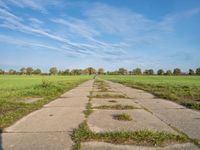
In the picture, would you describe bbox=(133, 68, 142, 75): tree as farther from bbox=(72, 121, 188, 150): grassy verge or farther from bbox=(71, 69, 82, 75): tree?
bbox=(72, 121, 188, 150): grassy verge

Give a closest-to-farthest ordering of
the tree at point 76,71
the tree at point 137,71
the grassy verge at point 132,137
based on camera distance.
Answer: the grassy verge at point 132,137
the tree at point 76,71
the tree at point 137,71

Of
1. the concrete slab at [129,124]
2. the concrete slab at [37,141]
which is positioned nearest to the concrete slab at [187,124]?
the concrete slab at [129,124]

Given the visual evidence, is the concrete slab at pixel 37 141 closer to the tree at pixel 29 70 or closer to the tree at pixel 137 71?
the tree at pixel 29 70

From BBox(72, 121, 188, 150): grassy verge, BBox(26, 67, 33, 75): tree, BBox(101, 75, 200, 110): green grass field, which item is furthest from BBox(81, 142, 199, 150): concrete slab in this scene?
BBox(26, 67, 33, 75): tree

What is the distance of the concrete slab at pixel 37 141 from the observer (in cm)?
488

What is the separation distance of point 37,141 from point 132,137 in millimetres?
1949

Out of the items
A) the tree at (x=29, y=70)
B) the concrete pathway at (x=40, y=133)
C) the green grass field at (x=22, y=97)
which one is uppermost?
the tree at (x=29, y=70)

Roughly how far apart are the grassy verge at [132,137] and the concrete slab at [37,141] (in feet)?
0.73

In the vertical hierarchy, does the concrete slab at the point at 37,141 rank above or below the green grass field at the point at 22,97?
above

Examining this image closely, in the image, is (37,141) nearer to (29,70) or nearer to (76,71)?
(29,70)

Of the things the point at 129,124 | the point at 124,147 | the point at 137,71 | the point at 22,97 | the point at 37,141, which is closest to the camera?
the point at 124,147

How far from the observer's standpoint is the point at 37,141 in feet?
17.5

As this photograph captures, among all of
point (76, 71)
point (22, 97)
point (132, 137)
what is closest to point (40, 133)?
point (132, 137)

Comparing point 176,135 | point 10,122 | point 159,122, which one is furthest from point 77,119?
point 176,135
